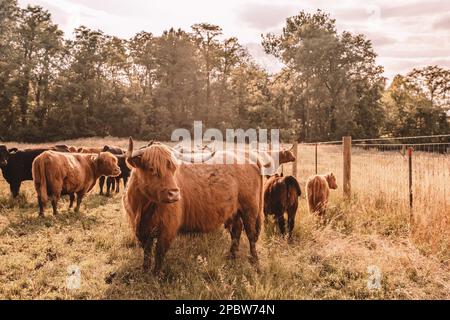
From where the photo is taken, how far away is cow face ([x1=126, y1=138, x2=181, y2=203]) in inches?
161

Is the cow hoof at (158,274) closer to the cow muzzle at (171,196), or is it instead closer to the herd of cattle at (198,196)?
the herd of cattle at (198,196)

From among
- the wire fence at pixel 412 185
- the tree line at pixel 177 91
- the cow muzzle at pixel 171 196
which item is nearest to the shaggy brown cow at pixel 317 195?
the wire fence at pixel 412 185

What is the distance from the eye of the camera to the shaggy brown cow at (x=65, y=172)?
8.03m

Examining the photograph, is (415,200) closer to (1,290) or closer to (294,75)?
(1,290)

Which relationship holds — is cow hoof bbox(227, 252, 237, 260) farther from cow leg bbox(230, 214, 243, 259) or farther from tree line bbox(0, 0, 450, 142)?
tree line bbox(0, 0, 450, 142)

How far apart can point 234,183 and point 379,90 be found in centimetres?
4530

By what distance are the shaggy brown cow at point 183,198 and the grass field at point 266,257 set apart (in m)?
0.46

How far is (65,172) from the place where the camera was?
8.34m

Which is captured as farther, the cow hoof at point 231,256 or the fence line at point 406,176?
the fence line at point 406,176

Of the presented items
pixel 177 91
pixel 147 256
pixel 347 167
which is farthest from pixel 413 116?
pixel 147 256

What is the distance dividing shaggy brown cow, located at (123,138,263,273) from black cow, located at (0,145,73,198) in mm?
6561

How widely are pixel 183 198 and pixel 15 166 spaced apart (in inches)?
284
